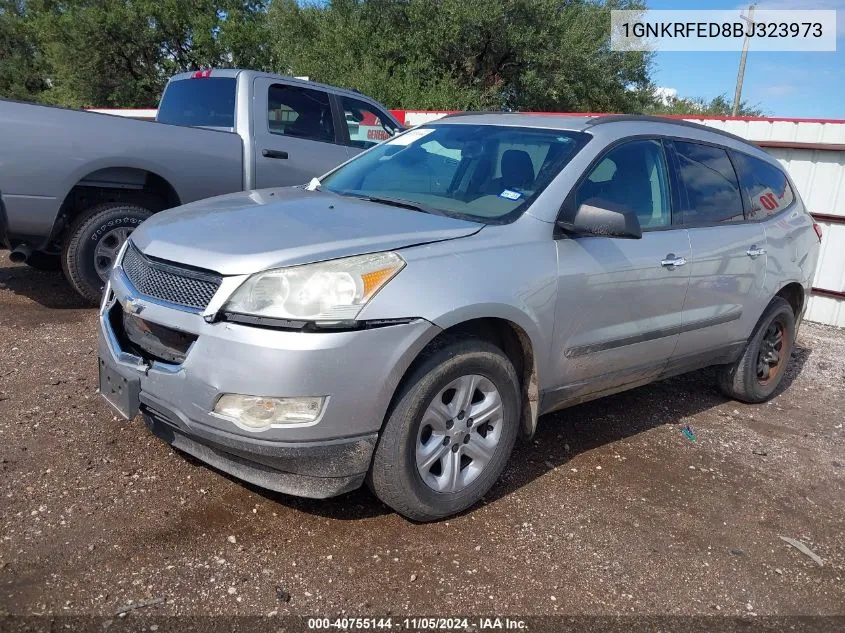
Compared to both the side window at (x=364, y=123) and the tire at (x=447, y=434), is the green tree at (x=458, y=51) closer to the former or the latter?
the side window at (x=364, y=123)

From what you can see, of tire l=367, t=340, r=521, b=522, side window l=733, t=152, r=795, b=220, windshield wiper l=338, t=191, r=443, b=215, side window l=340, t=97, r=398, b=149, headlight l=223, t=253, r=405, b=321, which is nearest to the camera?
headlight l=223, t=253, r=405, b=321

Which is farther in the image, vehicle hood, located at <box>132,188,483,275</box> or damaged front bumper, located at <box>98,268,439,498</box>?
vehicle hood, located at <box>132,188,483,275</box>

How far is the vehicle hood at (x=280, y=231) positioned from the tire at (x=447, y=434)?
0.54m

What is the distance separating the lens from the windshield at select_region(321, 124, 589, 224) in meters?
3.49

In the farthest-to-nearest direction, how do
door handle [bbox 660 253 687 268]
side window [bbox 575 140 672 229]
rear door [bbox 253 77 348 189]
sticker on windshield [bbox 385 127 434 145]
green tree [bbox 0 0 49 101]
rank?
green tree [bbox 0 0 49 101] → rear door [bbox 253 77 348 189] → sticker on windshield [bbox 385 127 434 145] → door handle [bbox 660 253 687 268] → side window [bbox 575 140 672 229]

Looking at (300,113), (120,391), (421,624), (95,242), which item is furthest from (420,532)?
(300,113)

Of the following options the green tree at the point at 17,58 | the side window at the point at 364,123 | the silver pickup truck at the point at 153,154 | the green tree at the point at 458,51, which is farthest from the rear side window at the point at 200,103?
the green tree at the point at 17,58

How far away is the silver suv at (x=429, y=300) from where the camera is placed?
2.68 meters

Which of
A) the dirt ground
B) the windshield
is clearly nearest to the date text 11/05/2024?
the dirt ground

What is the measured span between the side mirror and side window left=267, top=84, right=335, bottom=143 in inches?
157

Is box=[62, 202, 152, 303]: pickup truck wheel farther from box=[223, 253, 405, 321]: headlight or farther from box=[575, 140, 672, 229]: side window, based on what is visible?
box=[575, 140, 672, 229]: side window

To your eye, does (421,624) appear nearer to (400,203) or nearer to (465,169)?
(400,203)

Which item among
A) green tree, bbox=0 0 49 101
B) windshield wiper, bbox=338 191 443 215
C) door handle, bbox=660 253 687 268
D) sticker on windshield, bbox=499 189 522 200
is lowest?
door handle, bbox=660 253 687 268

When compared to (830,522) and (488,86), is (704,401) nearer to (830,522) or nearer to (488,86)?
(830,522)
